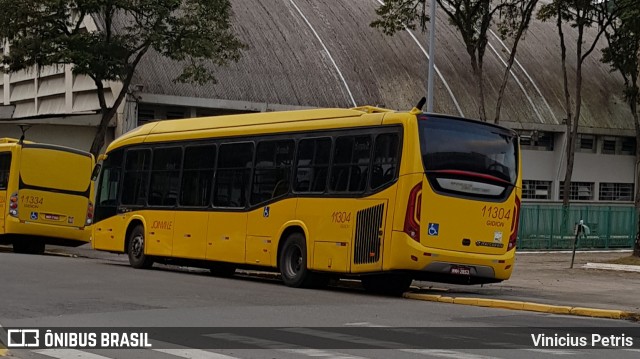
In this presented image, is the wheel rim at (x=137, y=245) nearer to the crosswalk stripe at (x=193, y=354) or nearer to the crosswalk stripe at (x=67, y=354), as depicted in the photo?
the crosswalk stripe at (x=67, y=354)

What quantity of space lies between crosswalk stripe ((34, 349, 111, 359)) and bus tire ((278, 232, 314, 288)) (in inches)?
359

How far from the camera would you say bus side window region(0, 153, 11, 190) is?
30.5 metres

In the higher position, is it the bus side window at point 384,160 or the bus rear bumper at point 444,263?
the bus side window at point 384,160

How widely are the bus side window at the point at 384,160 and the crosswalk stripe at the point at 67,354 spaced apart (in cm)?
851

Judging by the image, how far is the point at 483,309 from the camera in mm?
17234

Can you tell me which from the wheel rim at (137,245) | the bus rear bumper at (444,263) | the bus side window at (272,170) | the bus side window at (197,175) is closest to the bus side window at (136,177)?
the wheel rim at (137,245)

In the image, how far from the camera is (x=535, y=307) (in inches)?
683

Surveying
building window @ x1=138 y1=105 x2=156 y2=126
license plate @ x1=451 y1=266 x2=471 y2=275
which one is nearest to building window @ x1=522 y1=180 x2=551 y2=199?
building window @ x1=138 y1=105 x2=156 y2=126

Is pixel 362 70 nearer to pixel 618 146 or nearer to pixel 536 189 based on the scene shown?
pixel 536 189

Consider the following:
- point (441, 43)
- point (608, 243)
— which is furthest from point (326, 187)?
point (441, 43)

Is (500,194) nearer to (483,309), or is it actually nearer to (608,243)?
(483,309)

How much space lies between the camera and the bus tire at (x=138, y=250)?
25125mm

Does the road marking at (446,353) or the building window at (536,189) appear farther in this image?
the building window at (536,189)

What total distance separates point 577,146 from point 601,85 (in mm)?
5881
